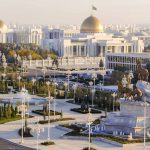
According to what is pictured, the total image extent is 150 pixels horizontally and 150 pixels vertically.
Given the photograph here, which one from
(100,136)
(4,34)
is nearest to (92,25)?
(4,34)

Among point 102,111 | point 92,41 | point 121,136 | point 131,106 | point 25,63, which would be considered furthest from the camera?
point 92,41

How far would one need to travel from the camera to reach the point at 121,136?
3234 cm

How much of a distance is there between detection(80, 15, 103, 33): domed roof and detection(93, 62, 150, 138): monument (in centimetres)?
6228

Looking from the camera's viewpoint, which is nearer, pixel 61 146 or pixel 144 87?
pixel 61 146

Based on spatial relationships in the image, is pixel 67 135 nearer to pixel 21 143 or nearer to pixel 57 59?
pixel 21 143

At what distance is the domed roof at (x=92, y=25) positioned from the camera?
323 feet

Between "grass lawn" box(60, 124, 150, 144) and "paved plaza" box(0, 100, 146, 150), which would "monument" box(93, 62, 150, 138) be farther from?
"paved plaza" box(0, 100, 146, 150)

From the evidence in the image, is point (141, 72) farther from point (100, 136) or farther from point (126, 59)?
point (126, 59)

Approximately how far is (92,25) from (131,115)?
6577 centimetres

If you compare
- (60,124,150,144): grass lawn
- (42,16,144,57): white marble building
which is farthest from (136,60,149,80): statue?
(42,16,144,57): white marble building

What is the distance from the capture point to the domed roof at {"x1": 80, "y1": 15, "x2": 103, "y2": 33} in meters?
98.3

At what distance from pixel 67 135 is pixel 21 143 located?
10.1 ft

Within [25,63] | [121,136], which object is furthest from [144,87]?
[25,63]

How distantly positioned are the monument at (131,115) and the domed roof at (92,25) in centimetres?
6228
